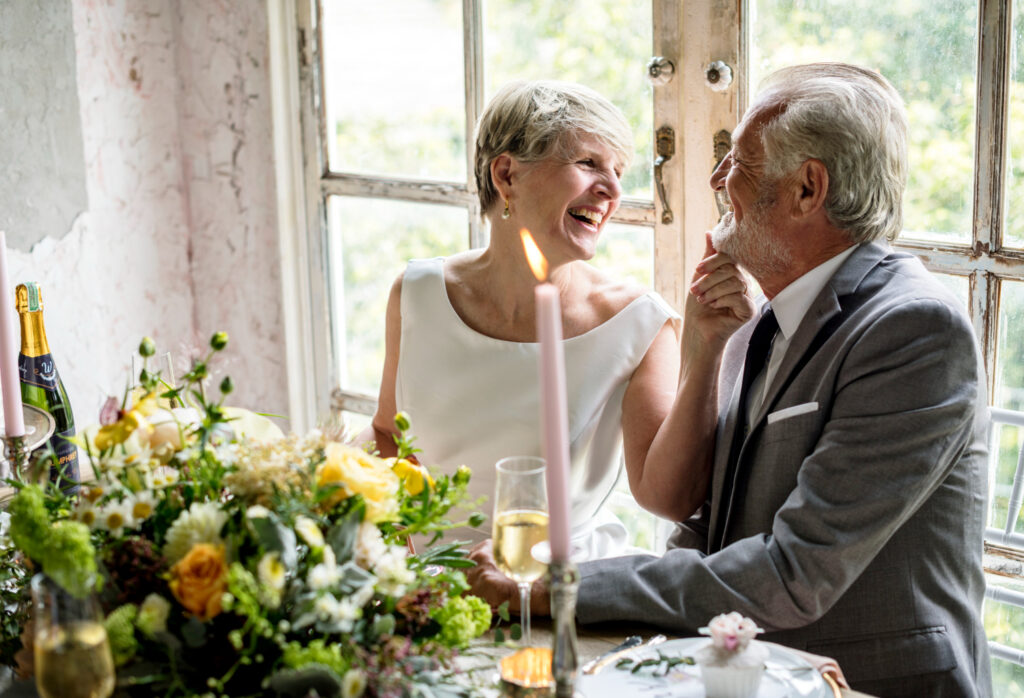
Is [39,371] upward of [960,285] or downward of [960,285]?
downward

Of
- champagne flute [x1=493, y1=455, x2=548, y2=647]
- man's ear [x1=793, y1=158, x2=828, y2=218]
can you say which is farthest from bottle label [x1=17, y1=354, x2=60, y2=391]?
man's ear [x1=793, y1=158, x2=828, y2=218]

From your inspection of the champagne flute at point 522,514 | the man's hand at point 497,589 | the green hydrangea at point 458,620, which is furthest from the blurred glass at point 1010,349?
the green hydrangea at point 458,620

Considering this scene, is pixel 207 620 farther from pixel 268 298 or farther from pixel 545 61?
pixel 268 298

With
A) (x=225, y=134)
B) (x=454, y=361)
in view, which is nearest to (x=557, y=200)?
(x=454, y=361)

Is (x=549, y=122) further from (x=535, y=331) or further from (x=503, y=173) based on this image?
(x=535, y=331)

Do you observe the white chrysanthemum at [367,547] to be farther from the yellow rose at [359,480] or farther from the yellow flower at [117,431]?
the yellow flower at [117,431]

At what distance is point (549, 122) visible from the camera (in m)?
1.88

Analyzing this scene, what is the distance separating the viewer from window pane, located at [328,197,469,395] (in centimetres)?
260

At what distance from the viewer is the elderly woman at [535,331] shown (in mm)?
1896

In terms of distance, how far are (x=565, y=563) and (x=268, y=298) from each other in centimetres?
219

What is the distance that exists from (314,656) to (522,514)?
28cm

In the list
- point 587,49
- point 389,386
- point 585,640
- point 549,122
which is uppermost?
point 587,49

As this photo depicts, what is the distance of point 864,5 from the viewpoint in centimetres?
183

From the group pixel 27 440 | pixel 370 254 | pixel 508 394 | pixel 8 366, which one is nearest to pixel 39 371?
pixel 27 440
